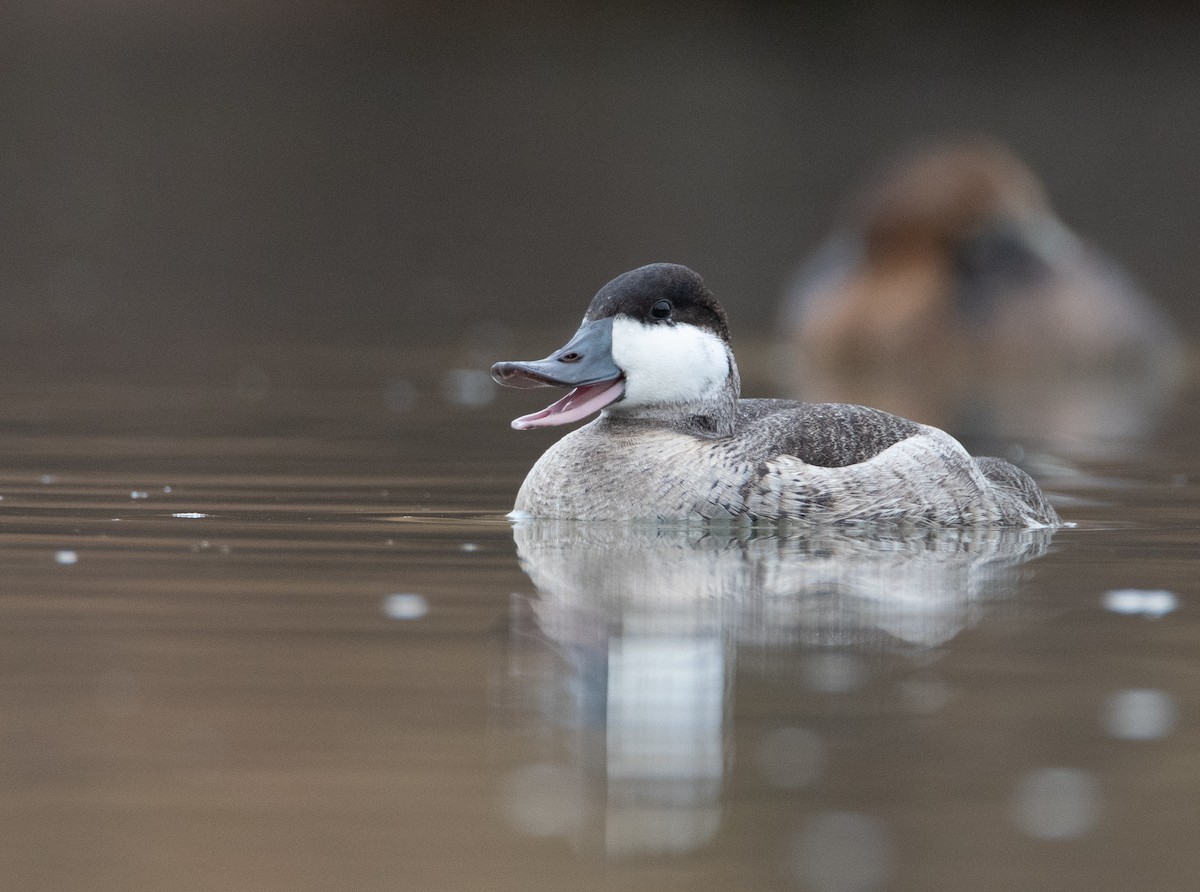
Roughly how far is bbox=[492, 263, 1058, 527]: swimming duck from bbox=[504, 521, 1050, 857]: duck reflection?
0.12m

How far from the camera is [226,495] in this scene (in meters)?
9.96

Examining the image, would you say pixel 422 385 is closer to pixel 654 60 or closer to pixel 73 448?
pixel 73 448

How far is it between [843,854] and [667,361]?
4.63 m

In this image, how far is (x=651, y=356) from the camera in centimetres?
918

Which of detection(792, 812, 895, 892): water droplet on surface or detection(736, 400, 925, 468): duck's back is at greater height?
detection(736, 400, 925, 468): duck's back

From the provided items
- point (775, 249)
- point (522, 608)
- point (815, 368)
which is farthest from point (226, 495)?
point (775, 249)

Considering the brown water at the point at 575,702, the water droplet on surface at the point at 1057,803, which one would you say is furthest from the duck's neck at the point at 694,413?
the water droplet on surface at the point at 1057,803

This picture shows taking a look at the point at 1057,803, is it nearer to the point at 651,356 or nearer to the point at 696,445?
the point at 696,445

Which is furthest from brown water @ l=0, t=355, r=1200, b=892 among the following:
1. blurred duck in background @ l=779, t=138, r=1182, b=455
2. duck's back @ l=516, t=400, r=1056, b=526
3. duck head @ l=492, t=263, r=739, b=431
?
blurred duck in background @ l=779, t=138, r=1182, b=455

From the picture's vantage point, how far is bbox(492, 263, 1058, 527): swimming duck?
888cm

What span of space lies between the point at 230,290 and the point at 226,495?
1590cm

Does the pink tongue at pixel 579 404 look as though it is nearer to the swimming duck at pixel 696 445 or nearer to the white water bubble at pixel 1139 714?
the swimming duck at pixel 696 445

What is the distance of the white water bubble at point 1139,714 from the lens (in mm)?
5641

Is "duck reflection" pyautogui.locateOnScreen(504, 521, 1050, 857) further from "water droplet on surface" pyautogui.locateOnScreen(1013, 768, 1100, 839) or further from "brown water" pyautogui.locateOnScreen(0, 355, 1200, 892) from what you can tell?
"water droplet on surface" pyautogui.locateOnScreen(1013, 768, 1100, 839)
